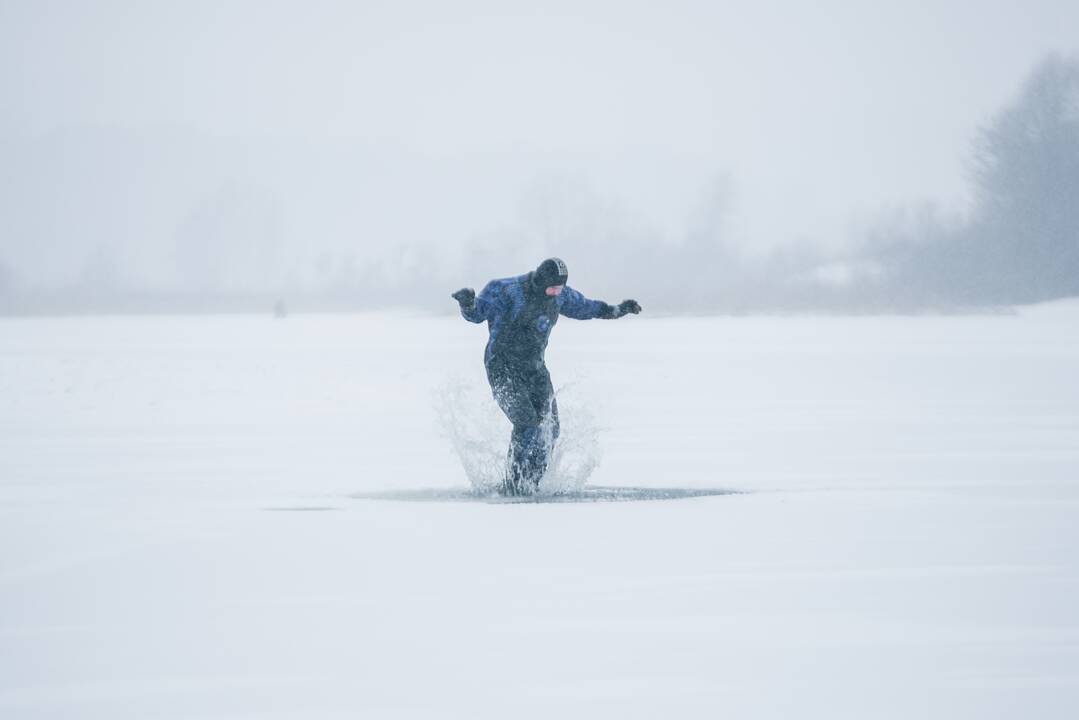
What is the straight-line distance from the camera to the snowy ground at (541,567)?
5867 mm

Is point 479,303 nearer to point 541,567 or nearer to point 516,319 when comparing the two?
point 516,319

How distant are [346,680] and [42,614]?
73.2 inches

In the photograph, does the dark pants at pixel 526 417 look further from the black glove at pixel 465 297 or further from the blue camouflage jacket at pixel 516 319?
the black glove at pixel 465 297

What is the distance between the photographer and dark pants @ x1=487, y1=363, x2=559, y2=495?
1111cm

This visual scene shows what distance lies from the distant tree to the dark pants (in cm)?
5379

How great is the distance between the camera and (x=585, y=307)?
37.3ft

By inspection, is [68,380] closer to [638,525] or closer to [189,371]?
[189,371]

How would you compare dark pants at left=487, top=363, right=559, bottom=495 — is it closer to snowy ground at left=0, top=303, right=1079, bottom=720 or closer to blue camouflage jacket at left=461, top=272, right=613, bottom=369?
blue camouflage jacket at left=461, top=272, right=613, bottom=369

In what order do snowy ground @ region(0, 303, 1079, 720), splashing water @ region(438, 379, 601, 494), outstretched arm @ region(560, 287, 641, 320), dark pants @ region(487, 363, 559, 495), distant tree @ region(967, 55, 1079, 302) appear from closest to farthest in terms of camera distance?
snowy ground @ region(0, 303, 1079, 720)
dark pants @ region(487, 363, 559, 495)
outstretched arm @ region(560, 287, 641, 320)
splashing water @ region(438, 379, 601, 494)
distant tree @ region(967, 55, 1079, 302)

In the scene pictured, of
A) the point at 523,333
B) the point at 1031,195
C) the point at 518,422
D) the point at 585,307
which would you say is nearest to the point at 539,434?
the point at 518,422

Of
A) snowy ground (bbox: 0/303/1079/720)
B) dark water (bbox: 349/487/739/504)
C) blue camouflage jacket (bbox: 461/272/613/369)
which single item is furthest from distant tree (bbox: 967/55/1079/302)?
blue camouflage jacket (bbox: 461/272/613/369)

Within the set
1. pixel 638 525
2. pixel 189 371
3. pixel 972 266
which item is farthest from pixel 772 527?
pixel 972 266

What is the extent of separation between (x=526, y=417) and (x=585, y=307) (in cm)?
81

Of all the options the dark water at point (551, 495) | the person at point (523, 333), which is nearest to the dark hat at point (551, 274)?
the person at point (523, 333)
